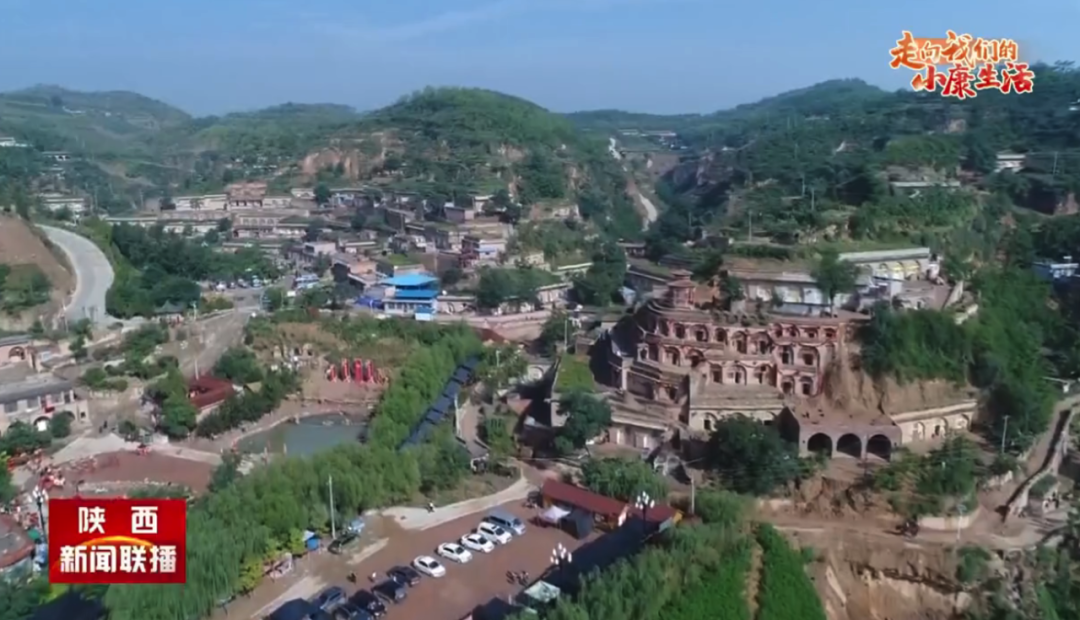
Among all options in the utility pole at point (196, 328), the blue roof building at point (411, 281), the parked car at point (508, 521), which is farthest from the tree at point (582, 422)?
the blue roof building at point (411, 281)

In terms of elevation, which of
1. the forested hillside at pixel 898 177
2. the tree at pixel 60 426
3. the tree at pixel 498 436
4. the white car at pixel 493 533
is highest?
the forested hillside at pixel 898 177

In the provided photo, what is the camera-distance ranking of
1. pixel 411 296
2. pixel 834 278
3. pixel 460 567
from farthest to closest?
pixel 411 296 → pixel 834 278 → pixel 460 567

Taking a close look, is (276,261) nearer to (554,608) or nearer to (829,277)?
(829,277)

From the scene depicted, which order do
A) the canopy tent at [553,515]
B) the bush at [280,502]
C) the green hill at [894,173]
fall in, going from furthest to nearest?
the green hill at [894,173] < the canopy tent at [553,515] < the bush at [280,502]

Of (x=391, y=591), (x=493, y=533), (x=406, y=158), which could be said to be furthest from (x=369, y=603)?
(x=406, y=158)

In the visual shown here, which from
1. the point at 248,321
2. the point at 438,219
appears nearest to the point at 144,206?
the point at 438,219

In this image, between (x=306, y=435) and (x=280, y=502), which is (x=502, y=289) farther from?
(x=280, y=502)

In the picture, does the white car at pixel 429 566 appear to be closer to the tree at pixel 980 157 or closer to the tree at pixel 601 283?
the tree at pixel 601 283
